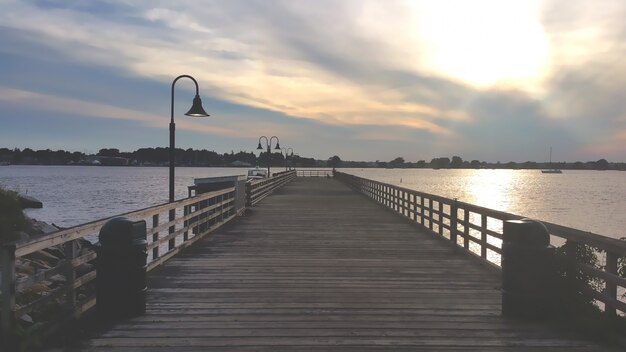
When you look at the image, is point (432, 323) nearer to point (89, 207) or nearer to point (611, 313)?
point (611, 313)

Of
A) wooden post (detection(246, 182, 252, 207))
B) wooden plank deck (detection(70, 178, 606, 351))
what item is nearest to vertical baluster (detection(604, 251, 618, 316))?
wooden plank deck (detection(70, 178, 606, 351))

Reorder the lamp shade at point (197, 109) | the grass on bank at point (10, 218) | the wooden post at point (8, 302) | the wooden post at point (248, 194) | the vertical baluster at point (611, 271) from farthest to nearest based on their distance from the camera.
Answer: the wooden post at point (248, 194) → the grass on bank at point (10, 218) → the lamp shade at point (197, 109) → the vertical baluster at point (611, 271) → the wooden post at point (8, 302)

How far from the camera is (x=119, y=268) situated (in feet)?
18.4

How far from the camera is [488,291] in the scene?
23.4ft

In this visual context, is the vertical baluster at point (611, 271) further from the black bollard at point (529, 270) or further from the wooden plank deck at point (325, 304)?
the wooden plank deck at point (325, 304)

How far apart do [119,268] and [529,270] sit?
4.30m

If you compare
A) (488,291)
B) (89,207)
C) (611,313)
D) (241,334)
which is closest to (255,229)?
(488,291)

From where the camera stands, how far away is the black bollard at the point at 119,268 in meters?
5.55

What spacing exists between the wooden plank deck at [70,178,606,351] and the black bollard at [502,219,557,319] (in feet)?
0.75

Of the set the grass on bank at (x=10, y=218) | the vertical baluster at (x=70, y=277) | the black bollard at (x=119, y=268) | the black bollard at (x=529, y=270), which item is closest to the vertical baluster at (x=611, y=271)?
the black bollard at (x=529, y=270)

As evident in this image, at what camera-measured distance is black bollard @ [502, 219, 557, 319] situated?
18.4 ft

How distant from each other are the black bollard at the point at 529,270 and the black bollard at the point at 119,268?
393cm

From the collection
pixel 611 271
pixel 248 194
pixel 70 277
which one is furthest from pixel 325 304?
pixel 248 194

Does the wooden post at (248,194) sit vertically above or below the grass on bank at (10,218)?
above
